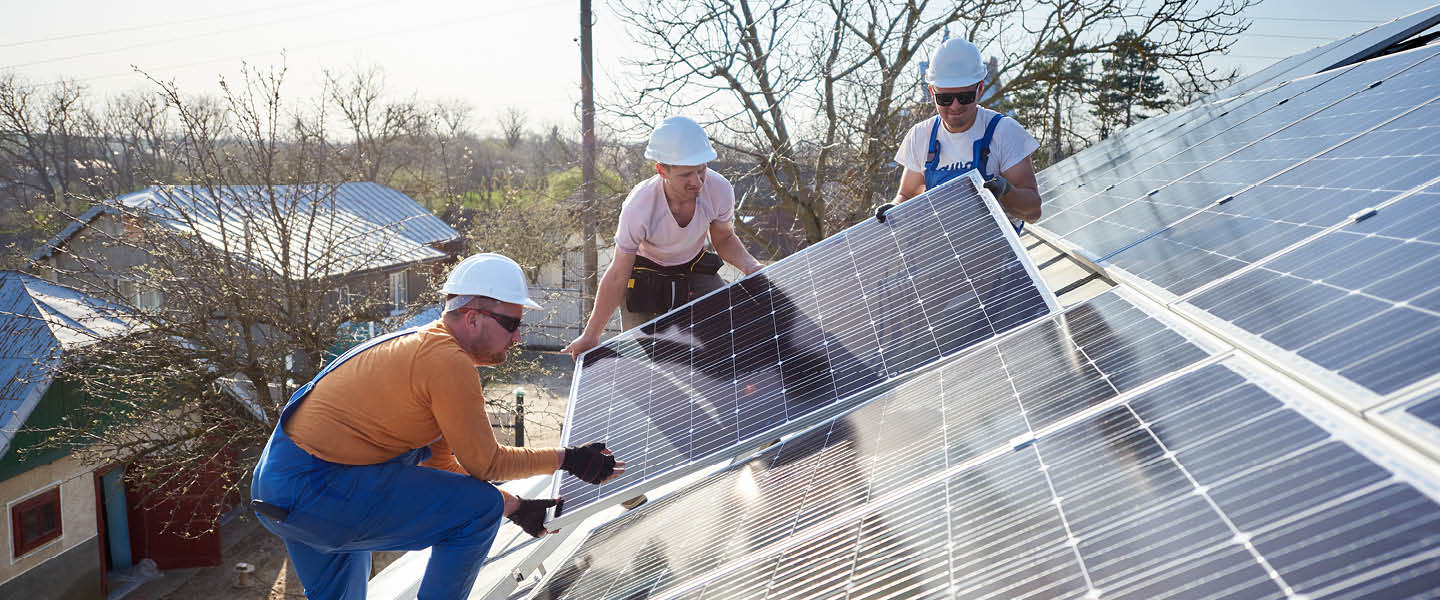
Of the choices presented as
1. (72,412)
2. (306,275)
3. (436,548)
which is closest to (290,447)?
(436,548)

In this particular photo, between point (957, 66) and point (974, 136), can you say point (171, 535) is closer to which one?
point (974, 136)

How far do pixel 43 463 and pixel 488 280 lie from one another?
1591 cm

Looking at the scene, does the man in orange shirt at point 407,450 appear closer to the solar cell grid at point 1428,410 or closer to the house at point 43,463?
the solar cell grid at point 1428,410

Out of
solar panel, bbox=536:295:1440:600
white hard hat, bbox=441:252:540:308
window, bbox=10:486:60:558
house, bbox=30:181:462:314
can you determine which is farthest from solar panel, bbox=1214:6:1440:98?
window, bbox=10:486:60:558

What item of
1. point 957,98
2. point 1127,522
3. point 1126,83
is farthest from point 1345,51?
point 1127,522

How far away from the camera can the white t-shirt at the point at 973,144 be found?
18.6 feet

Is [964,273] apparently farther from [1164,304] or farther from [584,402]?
[584,402]

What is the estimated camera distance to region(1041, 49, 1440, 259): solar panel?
5.29 m

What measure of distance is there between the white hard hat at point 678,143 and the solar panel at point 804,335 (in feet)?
2.89

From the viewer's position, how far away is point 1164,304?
11.5ft

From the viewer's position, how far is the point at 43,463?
15500 millimetres

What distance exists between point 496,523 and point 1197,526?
9.87 feet

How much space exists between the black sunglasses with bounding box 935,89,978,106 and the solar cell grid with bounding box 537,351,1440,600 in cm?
264

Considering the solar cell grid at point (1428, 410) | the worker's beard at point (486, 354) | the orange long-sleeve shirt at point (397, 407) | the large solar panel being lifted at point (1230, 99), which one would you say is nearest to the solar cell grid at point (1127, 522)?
the solar cell grid at point (1428, 410)
